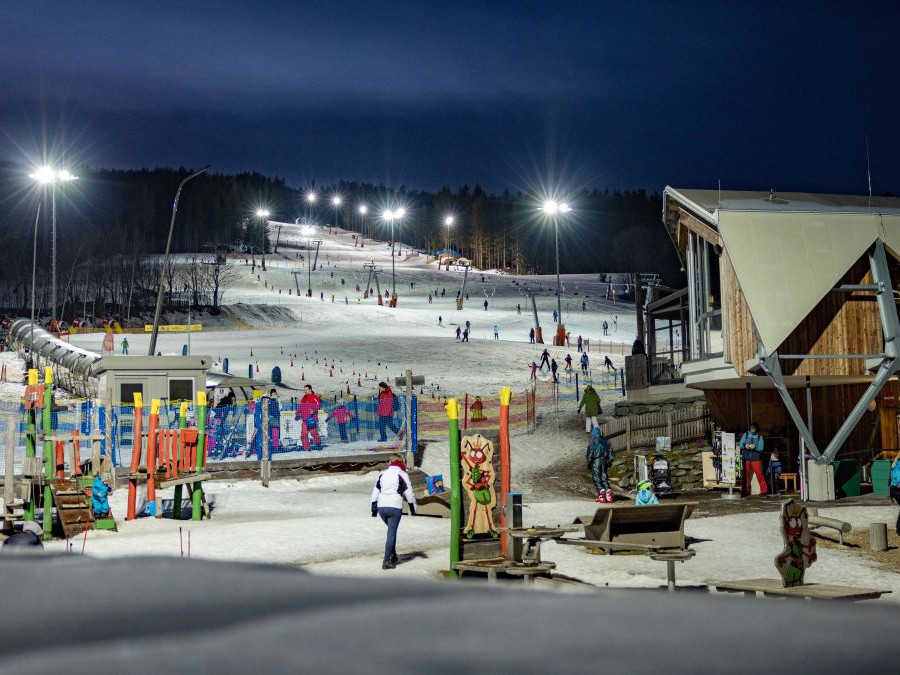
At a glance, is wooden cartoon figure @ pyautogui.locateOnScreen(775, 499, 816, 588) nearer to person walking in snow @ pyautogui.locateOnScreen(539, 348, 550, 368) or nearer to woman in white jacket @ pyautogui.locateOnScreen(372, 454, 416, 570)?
woman in white jacket @ pyautogui.locateOnScreen(372, 454, 416, 570)

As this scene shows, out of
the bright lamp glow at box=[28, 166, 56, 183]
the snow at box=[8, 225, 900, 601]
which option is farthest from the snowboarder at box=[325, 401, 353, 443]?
the bright lamp glow at box=[28, 166, 56, 183]

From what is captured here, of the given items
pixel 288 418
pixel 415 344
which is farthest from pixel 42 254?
pixel 288 418

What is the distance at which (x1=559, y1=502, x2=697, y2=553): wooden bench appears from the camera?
14.4 m

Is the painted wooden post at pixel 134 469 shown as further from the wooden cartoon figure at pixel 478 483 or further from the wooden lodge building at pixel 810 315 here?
the wooden lodge building at pixel 810 315

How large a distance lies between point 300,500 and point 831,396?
13.8m

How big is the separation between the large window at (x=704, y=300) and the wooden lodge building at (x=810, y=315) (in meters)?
0.06

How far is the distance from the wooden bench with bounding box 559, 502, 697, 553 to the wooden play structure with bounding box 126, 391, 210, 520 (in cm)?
791

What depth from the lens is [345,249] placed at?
162750mm

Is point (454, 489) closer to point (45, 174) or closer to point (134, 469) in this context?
point (134, 469)

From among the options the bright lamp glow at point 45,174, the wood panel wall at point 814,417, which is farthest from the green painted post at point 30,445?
the bright lamp glow at point 45,174

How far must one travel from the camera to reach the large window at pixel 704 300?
26891 millimetres

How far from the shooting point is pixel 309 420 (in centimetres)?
2742

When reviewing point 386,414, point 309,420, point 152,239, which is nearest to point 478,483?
point 309,420

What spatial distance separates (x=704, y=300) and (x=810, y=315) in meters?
3.78
